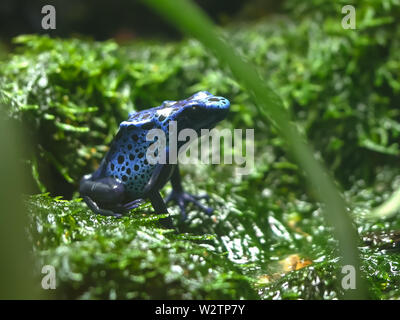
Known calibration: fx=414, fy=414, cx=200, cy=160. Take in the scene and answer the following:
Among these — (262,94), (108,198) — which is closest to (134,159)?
(108,198)

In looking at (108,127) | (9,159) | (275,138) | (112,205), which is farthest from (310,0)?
(9,159)

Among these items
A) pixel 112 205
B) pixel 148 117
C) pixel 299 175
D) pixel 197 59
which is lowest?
pixel 112 205

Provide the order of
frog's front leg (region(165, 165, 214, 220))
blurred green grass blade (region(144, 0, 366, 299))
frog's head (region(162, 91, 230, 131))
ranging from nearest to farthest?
blurred green grass blade (region(144, 0, 366, 299)) < frog's head (region(162, 91, 230, 131)) < frog's front leg (region(165, 165, 214, 220))

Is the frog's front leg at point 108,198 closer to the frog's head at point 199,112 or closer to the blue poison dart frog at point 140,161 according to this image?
the blue poison dart frog at point 140,161

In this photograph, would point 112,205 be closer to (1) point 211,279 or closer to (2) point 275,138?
(1) point 211,279

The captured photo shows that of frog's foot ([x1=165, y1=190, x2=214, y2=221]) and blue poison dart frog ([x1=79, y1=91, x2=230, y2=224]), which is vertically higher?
blue poison dart frog ([x1=79, y1=91, x2=230, y2=224])

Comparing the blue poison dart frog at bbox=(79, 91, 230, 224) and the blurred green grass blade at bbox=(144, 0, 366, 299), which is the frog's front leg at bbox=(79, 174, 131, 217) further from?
Answer: the blurred green grass blade at bbox=(144, 0, 366, 299)

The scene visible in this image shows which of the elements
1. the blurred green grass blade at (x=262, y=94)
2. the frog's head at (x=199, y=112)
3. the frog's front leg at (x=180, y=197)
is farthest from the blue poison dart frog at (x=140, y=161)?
the blurred green grass blade at (x=262, y=94)

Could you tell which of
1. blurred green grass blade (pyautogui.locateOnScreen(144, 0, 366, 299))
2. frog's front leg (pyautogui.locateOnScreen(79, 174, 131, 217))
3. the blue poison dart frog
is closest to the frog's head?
the blue poison dart frog
